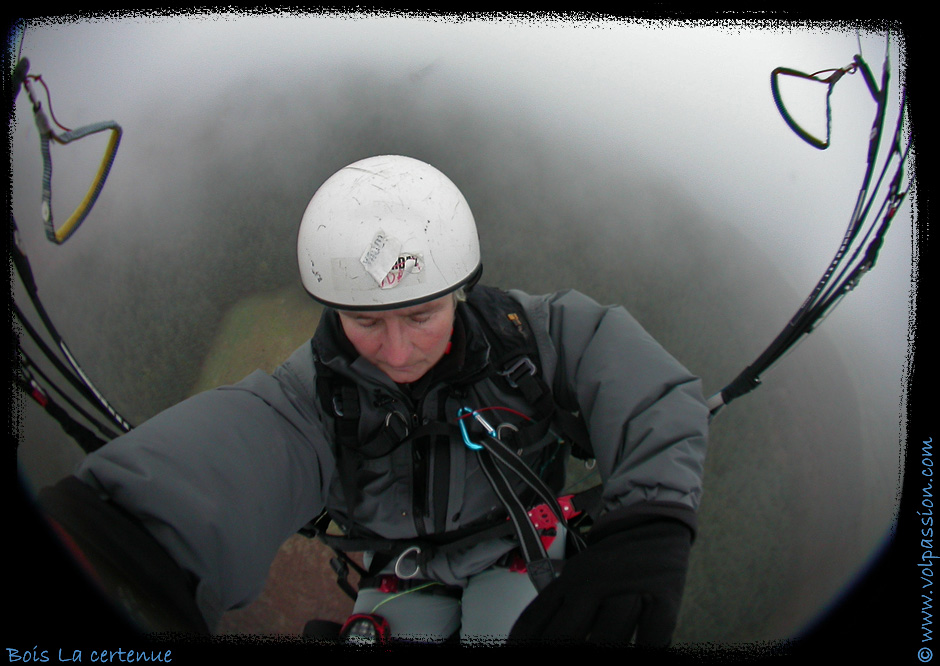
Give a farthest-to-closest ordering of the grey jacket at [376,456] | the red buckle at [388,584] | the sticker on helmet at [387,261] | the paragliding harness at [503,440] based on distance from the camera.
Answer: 1. the red buckle at [388,584]
2. the paragliding harness at [503,440]
3. the sticker on helmet at [387,261]
4. the grey jacket at [376,456]

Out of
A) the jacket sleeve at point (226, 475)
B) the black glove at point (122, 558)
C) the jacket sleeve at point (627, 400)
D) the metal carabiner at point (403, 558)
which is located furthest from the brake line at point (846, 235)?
the black glove at point (122, 558)

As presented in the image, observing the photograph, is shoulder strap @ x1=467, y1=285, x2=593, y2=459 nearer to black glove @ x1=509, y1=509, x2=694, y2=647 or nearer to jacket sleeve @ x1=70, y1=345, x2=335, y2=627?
black glove @ x1=509, y1=509, x2=694, y2=647

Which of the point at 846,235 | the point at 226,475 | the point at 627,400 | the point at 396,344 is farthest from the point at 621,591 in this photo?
the point at 846,235

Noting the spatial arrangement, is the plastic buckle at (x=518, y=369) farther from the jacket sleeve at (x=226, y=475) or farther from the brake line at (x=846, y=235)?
the brake line at (x=846, y=235)

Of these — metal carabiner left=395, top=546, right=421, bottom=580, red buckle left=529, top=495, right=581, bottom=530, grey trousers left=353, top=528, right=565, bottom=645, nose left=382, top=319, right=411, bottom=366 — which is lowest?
grey trousers left=353, top=528, right=565, bottom=645

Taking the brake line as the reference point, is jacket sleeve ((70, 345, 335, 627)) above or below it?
below

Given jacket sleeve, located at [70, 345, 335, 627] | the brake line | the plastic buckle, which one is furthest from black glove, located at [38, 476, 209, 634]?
the brake line
